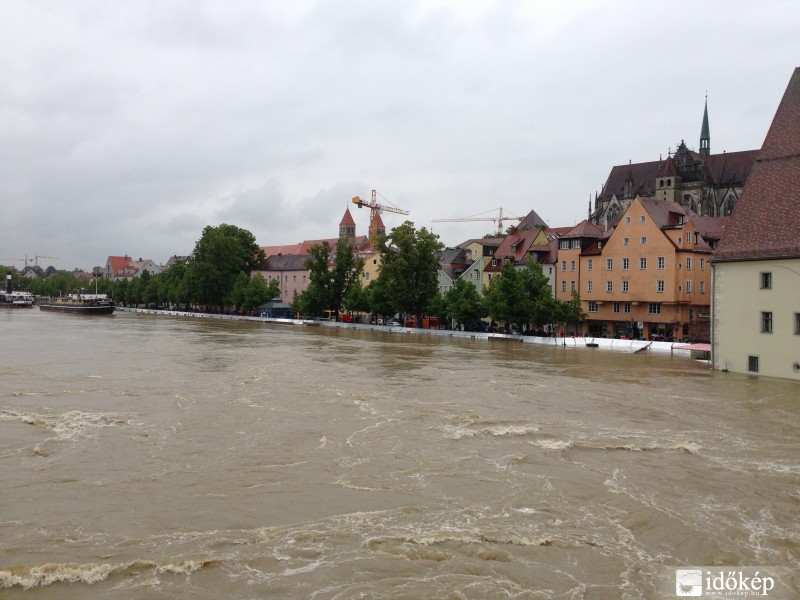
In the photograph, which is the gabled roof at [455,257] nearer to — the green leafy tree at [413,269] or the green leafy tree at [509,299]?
the green leafy tree at [413,269]

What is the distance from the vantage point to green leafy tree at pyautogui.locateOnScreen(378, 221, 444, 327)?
7831cm

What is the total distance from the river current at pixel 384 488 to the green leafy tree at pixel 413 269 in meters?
45.9

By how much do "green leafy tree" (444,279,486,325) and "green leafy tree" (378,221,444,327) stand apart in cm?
450

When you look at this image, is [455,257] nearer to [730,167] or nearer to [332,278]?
[332,278]

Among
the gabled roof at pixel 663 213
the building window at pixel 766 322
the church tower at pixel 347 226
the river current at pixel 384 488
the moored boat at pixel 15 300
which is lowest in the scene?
the river current at pixel 384 488

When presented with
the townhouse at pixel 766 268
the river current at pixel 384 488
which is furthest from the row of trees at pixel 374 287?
the river current at pixel 384 488

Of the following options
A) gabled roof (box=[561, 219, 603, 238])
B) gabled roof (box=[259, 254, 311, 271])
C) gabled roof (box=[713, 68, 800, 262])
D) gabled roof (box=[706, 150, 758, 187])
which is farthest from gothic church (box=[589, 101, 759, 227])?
gabled roof (box=[713, 68, 800, 262])

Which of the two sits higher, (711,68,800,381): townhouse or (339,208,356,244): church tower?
(339,208,356,244): church tower

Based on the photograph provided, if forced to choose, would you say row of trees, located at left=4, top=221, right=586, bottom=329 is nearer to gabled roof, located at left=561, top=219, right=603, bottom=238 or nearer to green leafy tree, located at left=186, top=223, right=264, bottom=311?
green leafy tree, located at left=186, top=223, right=264, bottom=311

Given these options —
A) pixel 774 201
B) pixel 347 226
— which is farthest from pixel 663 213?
pixel 347 226

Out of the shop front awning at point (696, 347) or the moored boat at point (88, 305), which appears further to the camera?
the moored boat at point (88, 305)

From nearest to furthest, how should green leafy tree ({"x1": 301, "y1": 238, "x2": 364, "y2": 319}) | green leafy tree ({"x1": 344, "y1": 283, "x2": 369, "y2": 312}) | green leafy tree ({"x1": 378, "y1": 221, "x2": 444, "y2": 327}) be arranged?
green leafy tree ({"x1": 378, "y1": 221, "x2": 444, "y2": 327})
green leafy tree ({"x1": 344, "y1": 283, "x2": 369, "y2": 312})
green leafy tree ({"x1": 301, "y1": 238, "x2": 364, "y2": 319})

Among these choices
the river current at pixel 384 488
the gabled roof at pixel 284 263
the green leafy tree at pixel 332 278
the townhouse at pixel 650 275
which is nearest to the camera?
the river current at pixel 384 488

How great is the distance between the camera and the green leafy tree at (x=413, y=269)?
7831cm
